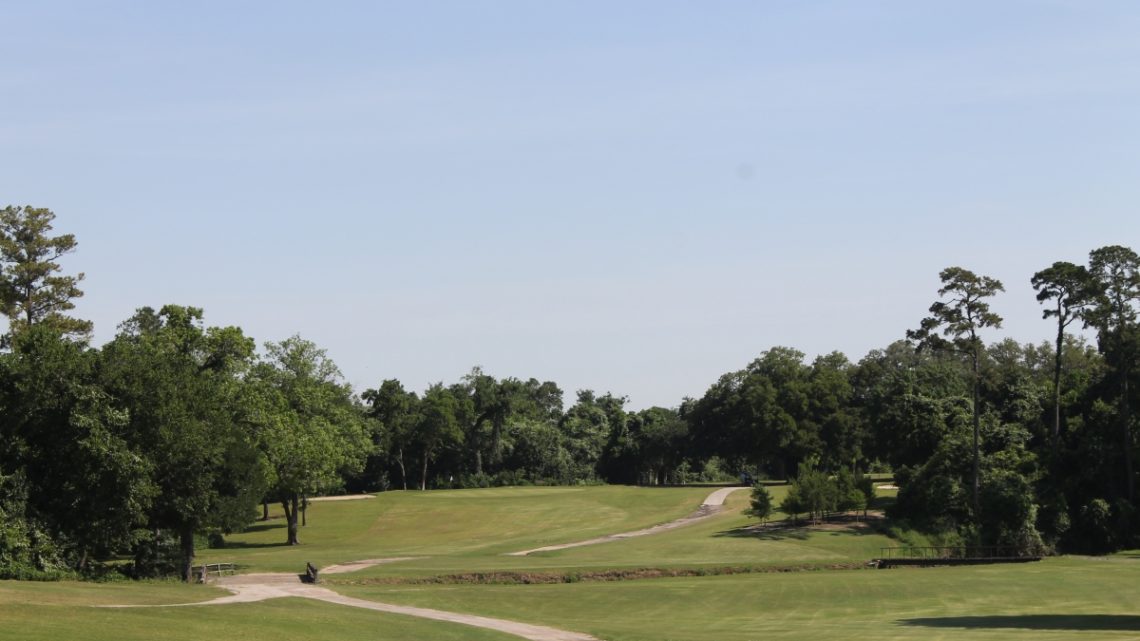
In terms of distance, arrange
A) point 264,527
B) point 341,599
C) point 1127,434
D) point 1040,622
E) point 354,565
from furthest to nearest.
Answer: point 264,527 < point 1127,434 < point 354,565 < point 341,599 < point 1040,622

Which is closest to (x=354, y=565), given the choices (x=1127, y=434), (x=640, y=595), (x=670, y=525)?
(x=640, y=595)

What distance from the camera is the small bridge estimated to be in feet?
210

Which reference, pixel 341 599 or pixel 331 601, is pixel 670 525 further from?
pixel 331 601

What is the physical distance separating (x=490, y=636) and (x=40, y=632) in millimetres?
13251

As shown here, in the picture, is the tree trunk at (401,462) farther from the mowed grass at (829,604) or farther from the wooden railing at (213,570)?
the mowed grass at (829,604)

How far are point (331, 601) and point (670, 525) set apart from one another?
42895 millimetres

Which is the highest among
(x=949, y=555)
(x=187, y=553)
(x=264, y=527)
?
(x=187, y=553)

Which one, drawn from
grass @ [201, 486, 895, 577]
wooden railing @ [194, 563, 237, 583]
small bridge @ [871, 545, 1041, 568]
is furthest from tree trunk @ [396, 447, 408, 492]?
small bridge @ [871, 545, 1041, 568]

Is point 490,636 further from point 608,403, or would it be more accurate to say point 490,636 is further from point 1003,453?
point 608,403

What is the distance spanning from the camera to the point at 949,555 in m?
66.8

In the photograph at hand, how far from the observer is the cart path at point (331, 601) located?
122 feet

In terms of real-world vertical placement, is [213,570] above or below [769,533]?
below

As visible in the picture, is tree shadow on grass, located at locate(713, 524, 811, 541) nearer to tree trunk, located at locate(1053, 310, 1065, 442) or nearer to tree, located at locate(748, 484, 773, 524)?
tree, located at locate(748, 484, 773, 524)

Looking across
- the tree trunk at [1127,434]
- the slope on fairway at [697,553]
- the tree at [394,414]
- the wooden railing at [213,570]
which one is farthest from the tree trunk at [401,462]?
the tree trunk at [1127,434]
